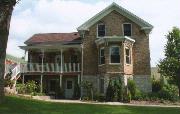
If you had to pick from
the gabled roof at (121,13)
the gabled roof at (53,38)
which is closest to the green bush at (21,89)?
the gabled roof at (53,38)

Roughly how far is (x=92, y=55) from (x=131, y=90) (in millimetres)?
6687

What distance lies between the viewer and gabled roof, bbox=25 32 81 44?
42.2m

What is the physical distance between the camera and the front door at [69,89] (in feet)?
133

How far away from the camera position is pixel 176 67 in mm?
46969

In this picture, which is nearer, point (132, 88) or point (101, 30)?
point (132, 88)

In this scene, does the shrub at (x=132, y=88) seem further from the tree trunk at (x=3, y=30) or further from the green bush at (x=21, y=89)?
the tree trunk at (x=3, y=30)

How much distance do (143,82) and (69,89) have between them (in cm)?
893

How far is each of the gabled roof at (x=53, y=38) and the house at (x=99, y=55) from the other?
14.0 inches

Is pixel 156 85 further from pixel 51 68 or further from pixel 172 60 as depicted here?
pixel 51 68

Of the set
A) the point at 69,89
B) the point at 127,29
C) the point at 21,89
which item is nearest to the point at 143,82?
A: the point at 127,29

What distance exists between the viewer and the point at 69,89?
1612 inches

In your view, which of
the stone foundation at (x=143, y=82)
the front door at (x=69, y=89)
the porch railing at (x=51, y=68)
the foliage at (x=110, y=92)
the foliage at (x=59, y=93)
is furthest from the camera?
the front door at (x=69, y=89)

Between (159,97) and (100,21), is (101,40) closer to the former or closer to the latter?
(100,21)

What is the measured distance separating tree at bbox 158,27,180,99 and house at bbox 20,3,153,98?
10.2 meters
